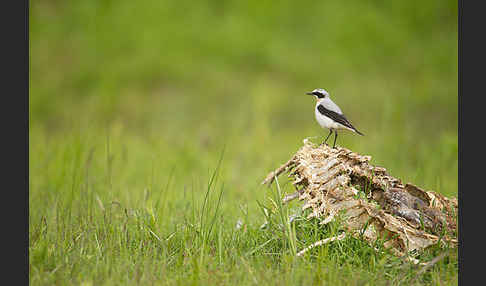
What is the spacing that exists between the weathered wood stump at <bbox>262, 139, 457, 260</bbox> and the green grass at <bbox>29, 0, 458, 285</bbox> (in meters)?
0.16

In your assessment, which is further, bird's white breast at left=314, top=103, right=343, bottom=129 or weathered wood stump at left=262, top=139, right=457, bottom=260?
bird's white breast at left=314, top=103, right=343, bottom=129

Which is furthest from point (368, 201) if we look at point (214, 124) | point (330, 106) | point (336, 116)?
point (214, 124)

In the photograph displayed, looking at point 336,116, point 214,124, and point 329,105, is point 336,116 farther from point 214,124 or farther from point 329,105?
point 214,124

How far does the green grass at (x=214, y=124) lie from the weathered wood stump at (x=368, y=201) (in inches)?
6.2

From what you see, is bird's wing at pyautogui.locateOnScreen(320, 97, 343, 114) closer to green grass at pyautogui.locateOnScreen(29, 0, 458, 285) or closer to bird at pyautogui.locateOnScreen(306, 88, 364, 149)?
bird at pyautogui.locateOnScreen(306, 88, 364, 149)

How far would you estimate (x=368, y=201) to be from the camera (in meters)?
4.07

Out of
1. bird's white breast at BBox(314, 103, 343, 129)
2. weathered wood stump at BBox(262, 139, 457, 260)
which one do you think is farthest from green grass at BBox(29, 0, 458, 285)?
bird's white breast at BBox(314, 103, 343, 129)

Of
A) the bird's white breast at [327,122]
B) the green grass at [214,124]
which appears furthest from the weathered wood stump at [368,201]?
the bird's white breast at [327,122]

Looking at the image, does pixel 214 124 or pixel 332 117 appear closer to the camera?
pixel 332 117

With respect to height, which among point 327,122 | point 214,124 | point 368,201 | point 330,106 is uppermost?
point 330,106

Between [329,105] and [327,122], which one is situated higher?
[329,105]

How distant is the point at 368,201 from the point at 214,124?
22.2 ft

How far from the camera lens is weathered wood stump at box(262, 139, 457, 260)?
3.70 m

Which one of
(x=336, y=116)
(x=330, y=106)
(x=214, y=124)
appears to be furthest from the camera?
(x=214, y=124)
